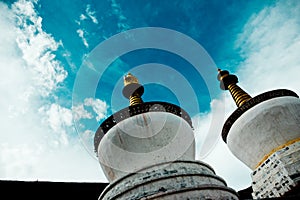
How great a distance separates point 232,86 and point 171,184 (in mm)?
8138

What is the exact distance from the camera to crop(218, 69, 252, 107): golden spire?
36.1 ft

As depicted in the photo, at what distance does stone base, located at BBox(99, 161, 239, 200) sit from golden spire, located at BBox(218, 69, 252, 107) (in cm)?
596

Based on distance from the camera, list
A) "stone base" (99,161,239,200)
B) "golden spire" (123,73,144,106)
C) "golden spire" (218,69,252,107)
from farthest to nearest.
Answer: "golden spire" (218,69,252,107)
"golden spire" (123,73,144,106)
"stone base" (99,161,239,200)

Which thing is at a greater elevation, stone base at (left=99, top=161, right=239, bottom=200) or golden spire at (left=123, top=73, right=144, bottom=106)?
golden spire at (left=123, top=73, right=144, bottom=106)

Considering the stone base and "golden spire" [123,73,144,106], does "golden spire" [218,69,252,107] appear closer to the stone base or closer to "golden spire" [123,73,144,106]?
"golden spire" [123,73,144,106]

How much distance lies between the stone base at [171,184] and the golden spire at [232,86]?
19.6 feet

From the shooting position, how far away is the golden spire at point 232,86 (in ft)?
36.1

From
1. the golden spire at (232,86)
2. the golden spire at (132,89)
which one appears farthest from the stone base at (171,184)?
the golden spire at (232,86)

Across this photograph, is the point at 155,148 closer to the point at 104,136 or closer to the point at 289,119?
the point at 104,136

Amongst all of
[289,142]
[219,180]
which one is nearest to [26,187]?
[219,180]

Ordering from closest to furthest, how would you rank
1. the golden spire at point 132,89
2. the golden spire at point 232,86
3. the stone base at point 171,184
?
1. the stone base at point 171,184
2. the golden spire at point 132,89
3. the golden spire at point 232,86

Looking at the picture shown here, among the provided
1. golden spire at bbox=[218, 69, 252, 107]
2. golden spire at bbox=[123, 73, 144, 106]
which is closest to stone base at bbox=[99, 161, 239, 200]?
golden spire at bbox=[123, 73, 144, 106]

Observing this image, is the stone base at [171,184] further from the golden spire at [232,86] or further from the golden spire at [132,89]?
the golden spire at [232,86]

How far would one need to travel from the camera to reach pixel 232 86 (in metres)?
12.1
